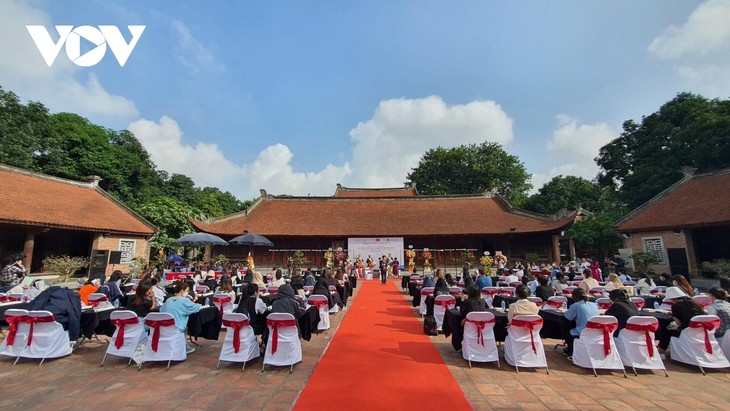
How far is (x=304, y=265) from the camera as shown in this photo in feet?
73.8

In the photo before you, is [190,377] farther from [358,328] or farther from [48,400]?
[358,328]

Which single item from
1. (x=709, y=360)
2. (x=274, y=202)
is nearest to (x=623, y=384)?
(x=709, y=360)

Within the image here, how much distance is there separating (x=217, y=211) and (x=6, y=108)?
74.0ft

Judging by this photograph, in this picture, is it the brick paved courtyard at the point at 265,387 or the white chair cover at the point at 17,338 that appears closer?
the brick paved courtyard at the point at 265,387

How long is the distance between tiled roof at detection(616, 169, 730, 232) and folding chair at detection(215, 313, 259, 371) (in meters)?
19.3

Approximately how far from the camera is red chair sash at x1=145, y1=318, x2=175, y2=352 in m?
4.97

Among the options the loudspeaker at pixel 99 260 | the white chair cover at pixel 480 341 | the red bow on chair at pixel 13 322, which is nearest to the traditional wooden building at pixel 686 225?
the white chair cover at pixel 480 341

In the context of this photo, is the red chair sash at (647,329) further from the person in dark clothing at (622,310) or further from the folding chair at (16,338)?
the folding chair at (16,338)

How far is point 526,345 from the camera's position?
4945 millimetres

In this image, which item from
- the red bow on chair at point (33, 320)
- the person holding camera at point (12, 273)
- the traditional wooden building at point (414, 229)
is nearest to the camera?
the red bow on chair at point (33, 320)

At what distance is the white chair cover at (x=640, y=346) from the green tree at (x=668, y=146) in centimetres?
2508

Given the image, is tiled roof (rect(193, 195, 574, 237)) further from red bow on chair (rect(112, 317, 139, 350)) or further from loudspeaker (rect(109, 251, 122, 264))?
red bow on chair (rect(112, 317, 139, 350))

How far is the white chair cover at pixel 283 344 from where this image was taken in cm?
483

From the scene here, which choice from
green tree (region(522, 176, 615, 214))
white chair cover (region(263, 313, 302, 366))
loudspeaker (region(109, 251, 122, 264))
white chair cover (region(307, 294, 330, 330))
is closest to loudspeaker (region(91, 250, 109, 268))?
loudspeaker (region(109, 251, 122, 264))
